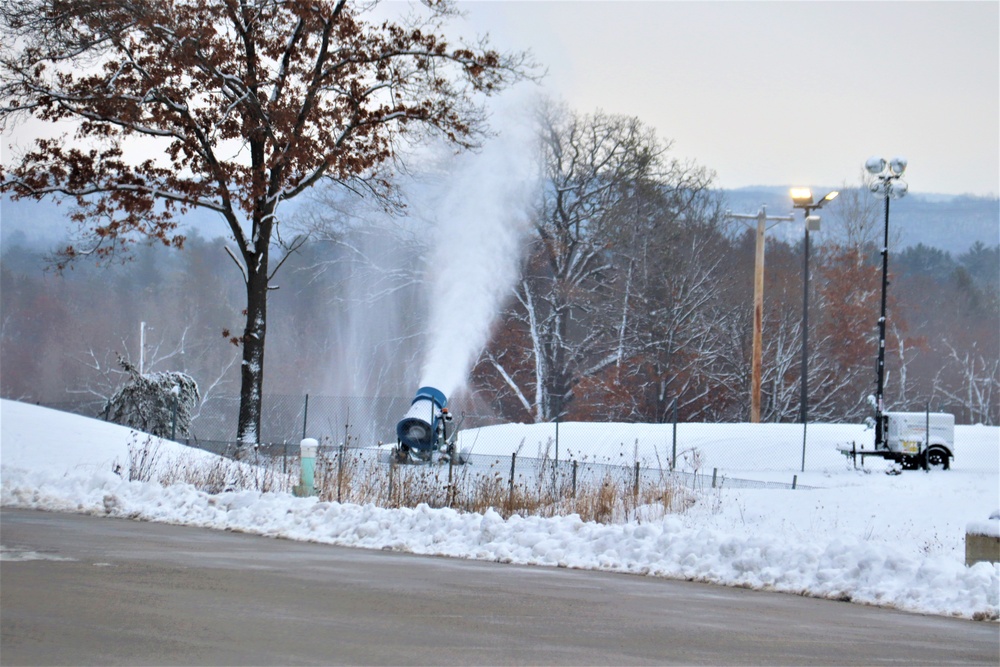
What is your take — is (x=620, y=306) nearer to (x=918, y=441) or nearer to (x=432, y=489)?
(x=918, y=441)

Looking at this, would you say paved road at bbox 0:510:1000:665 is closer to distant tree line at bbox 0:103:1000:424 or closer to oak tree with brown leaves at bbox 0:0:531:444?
oak tree with brown leaves at bbox 0:0:531:444

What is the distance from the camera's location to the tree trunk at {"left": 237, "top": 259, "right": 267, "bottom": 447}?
933 inches

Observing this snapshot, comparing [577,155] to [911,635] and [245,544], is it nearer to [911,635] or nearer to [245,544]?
[245,544]

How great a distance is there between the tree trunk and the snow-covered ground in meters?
2.76

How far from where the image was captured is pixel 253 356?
77.7ft

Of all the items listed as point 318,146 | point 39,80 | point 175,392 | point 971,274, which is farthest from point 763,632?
point 971,274

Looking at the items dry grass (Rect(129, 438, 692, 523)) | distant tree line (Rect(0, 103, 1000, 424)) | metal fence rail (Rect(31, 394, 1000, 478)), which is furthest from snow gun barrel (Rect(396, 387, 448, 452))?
Result: distant tree line (Rect(0, 103, 1000, 424))

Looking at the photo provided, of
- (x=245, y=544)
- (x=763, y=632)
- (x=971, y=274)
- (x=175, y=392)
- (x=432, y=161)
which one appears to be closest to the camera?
(x=763, y=632)

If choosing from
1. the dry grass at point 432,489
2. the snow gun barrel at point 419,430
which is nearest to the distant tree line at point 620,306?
the snow gun barrel at point 419,430

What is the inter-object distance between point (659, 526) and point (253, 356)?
43.7 ft

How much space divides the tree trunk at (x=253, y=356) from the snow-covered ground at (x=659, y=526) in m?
2.76

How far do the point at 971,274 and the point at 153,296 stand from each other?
59277 mm

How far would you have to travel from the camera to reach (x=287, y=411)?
60.6 metres

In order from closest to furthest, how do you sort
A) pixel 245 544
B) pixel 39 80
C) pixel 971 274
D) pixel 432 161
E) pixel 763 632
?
pixel 763 632
pixel 245 544
pixel 39 80
pixel 432 161
pixel 971 274
